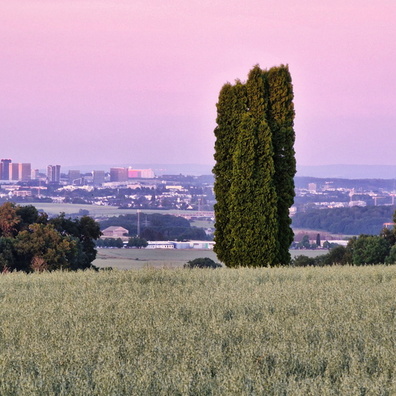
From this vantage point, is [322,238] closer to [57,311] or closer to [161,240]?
[161,240]

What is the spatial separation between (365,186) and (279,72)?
206 ft

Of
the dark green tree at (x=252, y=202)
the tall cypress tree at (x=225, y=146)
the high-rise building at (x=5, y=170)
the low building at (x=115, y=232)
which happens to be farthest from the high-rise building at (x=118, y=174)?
the dark green tree at (x=252, y=202)

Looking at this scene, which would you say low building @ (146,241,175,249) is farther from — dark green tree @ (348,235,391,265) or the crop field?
dark green tree @ (348,235,391,265)

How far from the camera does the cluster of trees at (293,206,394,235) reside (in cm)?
5553

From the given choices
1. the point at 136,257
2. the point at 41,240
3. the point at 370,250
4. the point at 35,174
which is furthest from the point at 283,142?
the point at 35,174

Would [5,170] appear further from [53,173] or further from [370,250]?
[370,250]

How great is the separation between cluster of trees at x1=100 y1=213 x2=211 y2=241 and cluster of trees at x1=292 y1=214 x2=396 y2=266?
1797 cm

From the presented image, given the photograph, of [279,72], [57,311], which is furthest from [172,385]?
[279,72]

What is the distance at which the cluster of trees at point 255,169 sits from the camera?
16688mm

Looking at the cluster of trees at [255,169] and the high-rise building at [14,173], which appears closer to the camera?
the cluster of trees at [255,169]

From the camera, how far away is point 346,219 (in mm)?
57125

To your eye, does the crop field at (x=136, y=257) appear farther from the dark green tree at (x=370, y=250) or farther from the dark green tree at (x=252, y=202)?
the dark green tree at (x=252, y=202)

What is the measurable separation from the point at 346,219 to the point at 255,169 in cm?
4181

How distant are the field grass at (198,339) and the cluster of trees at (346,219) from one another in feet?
155
